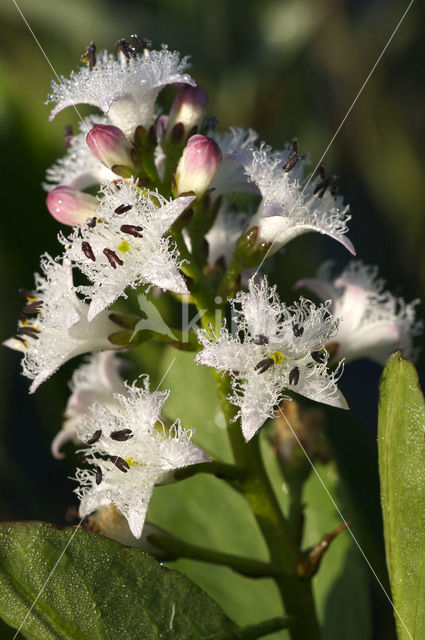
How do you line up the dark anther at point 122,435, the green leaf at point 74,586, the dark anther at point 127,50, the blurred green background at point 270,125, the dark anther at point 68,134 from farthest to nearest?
the blurred green background at point 270,125
the dark anther at point 68,134
the dark anther at point 127,50
the dark anther at point 122,435
the green leaf at point 74,586

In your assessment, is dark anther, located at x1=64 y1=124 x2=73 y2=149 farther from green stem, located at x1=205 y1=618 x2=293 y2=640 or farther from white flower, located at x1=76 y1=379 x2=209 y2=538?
green stem, located at x1=205 y1=618 x2=293 y2=640

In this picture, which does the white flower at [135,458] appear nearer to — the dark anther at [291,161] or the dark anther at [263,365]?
the dark anther at [263,365]

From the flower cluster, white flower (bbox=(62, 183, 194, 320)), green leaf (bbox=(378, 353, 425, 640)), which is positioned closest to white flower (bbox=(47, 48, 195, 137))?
the flower cluster

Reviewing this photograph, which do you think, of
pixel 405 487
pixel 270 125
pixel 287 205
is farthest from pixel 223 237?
pixel 270 125

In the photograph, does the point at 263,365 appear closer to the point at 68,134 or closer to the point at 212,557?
the point at 212,557

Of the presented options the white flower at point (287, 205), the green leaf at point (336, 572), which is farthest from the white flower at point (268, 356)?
the green leaf at point (336, 572)

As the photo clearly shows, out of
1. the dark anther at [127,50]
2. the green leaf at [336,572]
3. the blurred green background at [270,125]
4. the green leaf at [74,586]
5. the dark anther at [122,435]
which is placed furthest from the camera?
the blurred green background at [270,125]

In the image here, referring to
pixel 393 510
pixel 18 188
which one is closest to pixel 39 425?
pixel 18 188
